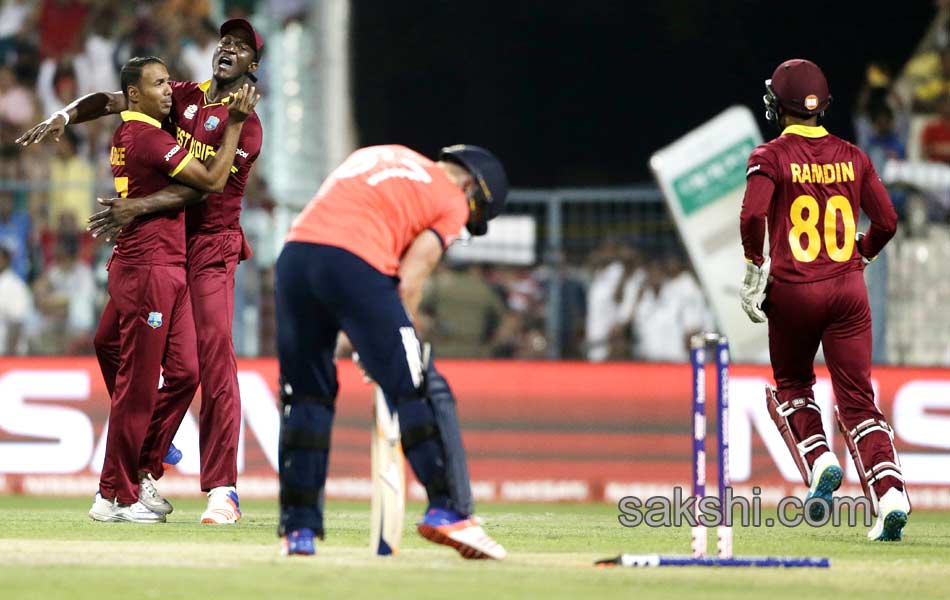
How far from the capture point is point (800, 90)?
348 inches

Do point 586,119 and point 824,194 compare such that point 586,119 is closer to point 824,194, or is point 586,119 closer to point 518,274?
point 518,274

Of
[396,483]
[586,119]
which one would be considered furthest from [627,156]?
[396,483]

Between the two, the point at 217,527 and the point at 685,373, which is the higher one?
the point at 685,373

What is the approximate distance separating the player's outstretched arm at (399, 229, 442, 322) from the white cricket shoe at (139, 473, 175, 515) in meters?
2.96

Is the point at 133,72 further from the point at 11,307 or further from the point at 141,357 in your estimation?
the point at 11,307

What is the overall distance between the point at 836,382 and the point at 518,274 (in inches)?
210

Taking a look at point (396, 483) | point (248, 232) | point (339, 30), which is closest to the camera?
point (396, 483)

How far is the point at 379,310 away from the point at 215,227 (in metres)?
2.87

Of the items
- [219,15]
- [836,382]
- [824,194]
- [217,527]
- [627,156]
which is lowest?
[217,527]

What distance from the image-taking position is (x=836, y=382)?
8.96 metres

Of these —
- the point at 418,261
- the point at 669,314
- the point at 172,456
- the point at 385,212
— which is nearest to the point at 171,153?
the point at 172,456

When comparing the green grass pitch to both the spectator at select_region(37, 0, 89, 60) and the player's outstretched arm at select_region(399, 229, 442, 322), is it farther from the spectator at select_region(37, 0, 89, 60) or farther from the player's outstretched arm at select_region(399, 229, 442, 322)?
the spectator at select_region(37, 0, 89, 60)

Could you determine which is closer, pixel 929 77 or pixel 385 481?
pixel 385 481

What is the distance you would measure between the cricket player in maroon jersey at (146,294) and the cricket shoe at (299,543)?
7.13ft
